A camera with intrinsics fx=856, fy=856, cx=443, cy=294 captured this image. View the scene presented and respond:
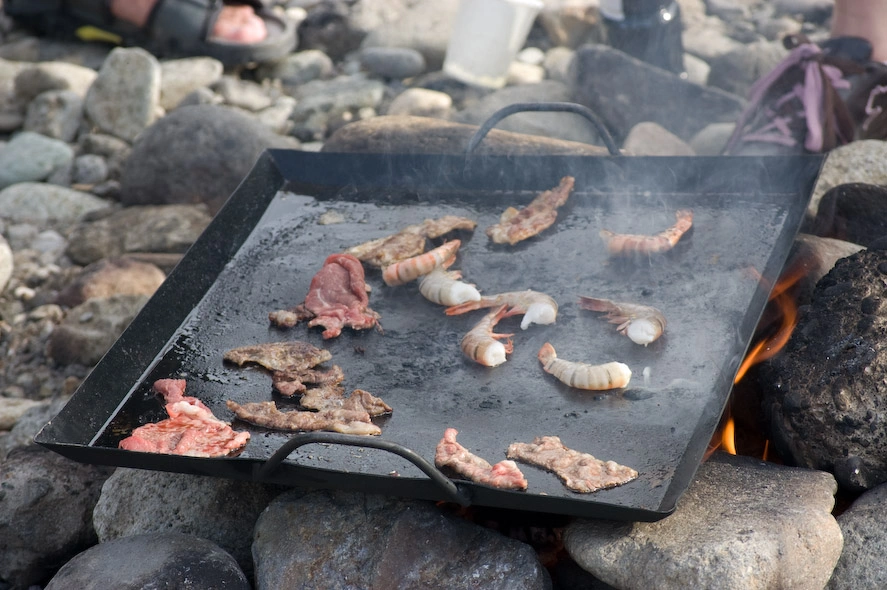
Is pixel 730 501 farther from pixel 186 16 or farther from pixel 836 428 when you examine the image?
pixel 186 16

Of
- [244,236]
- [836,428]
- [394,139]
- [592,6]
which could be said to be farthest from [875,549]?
[592,6]

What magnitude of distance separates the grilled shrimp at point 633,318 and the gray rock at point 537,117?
3.27 m

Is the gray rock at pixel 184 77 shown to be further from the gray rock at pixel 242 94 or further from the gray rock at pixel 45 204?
the gray rock at pixel 45 204

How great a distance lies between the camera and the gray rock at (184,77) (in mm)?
8711

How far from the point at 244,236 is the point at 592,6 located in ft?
20.3

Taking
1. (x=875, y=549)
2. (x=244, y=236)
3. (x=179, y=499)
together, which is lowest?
(x=179, y=499)

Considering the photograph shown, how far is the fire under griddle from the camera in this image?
291cm

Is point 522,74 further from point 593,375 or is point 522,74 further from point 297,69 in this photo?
point 593,375

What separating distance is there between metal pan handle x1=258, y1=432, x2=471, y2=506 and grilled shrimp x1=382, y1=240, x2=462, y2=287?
57.9 inches

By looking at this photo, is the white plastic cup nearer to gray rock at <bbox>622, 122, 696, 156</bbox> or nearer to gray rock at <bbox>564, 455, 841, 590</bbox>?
gray rock at <bbox>622, 122, 696, 156</bbox>

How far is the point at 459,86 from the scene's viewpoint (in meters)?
8.72


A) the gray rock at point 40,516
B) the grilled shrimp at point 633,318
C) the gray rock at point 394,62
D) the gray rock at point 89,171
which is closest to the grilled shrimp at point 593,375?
the grilled shrimp at point 633,318

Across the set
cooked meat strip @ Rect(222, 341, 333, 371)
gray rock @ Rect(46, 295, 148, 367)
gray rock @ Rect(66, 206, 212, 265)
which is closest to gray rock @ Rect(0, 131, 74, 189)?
gray rock @ Rect(66, 206, 212, 265)

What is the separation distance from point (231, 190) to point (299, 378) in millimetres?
3601
